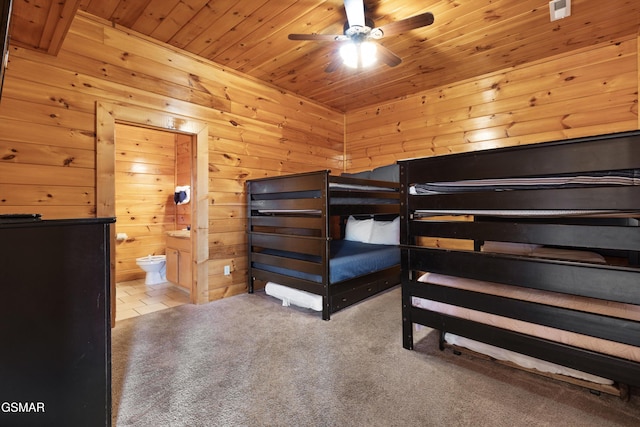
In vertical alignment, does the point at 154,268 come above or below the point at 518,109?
below

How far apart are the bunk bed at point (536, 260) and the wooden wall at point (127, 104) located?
6.62 feet

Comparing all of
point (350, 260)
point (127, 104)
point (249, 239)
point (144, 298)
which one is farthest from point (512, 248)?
point (144, 298)

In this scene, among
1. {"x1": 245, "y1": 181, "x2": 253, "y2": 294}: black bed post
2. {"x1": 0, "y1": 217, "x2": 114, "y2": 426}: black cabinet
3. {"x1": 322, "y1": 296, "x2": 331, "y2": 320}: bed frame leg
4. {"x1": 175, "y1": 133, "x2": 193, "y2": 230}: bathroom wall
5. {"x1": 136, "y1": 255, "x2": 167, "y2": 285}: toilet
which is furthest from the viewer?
{"x1": 175, "y1": 133, "x2": 193, "y2": 230}: bathroom wall

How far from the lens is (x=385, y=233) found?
3.44m

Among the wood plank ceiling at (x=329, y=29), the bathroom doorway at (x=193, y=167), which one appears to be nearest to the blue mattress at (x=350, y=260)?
the bathroom doorway at (x=193, y=167)

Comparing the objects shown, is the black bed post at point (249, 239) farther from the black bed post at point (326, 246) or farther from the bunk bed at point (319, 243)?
the black bed post at point (326, 246)

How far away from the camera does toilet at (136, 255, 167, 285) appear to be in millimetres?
3750

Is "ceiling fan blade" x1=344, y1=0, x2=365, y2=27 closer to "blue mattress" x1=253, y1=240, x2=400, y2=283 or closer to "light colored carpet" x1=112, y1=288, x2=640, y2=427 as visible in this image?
"blue mattress" x1=253, y1=240, x2=400, y2=283

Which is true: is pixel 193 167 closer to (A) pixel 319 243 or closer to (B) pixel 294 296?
(A) pixel 319 243

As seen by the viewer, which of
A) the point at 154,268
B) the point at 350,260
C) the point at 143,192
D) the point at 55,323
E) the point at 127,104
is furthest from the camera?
the point at 143,192

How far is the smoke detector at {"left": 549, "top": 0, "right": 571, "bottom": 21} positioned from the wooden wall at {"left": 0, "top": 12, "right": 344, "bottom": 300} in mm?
2661

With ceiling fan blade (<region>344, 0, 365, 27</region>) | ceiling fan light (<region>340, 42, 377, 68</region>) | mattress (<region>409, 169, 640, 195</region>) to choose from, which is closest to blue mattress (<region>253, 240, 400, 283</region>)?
mattress (<region>409, 169, 640, 195</region>)

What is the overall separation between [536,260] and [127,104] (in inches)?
122

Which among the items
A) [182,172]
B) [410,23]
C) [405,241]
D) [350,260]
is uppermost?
[410,23]
